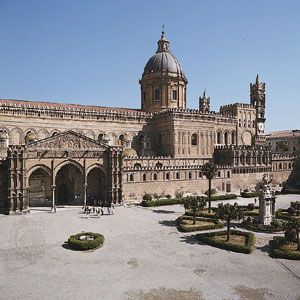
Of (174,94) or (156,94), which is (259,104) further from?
(156,94)

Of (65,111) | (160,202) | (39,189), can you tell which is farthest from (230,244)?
(65,111)

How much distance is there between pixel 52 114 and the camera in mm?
57031

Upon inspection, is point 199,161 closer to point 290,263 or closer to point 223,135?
point 223,135

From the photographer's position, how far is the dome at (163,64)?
72000 mm

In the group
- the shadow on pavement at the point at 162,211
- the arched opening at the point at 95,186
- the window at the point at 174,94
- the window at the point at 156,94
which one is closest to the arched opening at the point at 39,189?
the arched opening at the point at 95,186

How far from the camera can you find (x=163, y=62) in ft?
237

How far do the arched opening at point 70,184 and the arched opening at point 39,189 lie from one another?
156cm

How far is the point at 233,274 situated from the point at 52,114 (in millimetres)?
43410

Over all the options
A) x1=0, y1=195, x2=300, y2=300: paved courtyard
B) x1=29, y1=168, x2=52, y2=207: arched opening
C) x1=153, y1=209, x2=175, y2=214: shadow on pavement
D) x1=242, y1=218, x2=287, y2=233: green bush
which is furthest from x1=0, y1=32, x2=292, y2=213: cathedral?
x1=242, y1=218, x2=287, y2=233: green bush

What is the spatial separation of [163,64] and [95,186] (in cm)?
3328

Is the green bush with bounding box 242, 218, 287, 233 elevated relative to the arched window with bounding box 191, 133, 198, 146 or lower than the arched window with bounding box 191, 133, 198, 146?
lower

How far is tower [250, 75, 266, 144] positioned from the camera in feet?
267

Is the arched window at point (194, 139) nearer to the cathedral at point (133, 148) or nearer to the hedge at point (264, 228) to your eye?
the cathedral at point (133, 148)

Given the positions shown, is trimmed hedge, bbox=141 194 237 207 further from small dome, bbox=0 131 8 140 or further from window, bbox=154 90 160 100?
window, bbox=154 90 160 100
